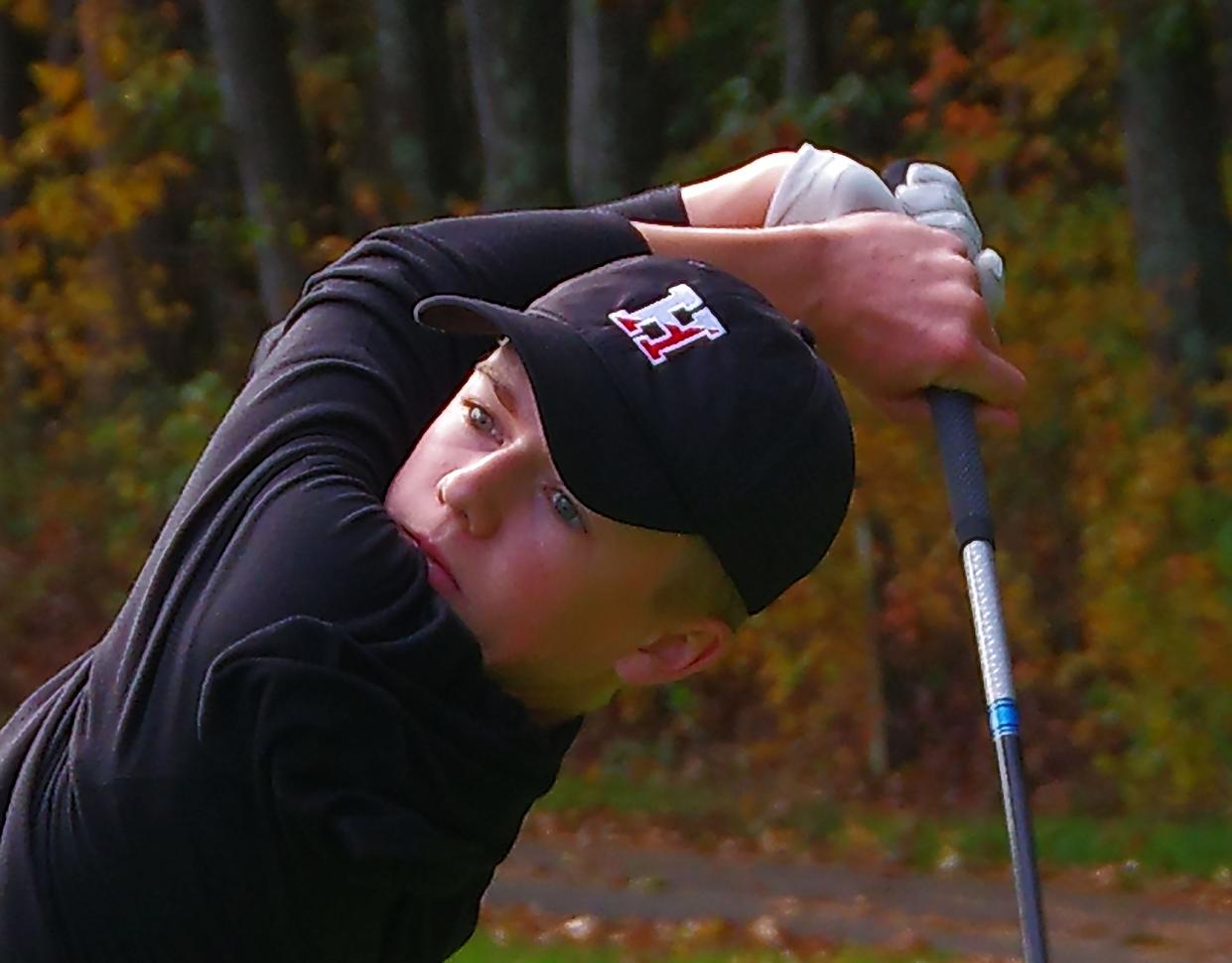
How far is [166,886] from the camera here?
2.12 metres

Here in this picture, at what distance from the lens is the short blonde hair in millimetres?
2096

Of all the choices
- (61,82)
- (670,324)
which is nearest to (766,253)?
(670,324)

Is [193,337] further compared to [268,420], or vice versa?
[193,337]

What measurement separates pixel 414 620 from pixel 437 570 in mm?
73

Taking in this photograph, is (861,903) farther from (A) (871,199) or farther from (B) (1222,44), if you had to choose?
(A) (871,199)

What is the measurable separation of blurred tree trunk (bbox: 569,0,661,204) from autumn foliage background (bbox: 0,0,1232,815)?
0.02m

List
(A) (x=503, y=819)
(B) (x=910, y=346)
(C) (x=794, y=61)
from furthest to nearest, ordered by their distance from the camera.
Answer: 1. (C) (x=794, y=61)
2. (B) (x=910, y=346)
3. (A) (x=503, y=819)

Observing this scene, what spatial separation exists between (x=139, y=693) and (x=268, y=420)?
0.34 m

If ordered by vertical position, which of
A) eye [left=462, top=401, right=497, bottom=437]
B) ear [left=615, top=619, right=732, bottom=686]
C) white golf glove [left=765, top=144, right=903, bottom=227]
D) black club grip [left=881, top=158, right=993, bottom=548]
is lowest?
black club grip [left=881, top=158, right=993, bottom=548]

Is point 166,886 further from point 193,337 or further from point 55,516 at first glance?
point 193,337

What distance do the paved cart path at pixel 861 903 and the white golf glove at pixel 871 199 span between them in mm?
4663

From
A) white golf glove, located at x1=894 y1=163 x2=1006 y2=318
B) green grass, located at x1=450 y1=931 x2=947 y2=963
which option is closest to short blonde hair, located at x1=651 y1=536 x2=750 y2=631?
white golf glove, located at x1=894 y1=163 x2=1006 y2=318

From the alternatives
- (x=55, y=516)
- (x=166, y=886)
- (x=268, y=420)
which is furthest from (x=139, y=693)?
(x=55, y=516)

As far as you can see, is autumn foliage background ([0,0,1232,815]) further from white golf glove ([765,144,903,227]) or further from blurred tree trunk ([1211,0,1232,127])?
white golf glove ([765,144,903,227])
